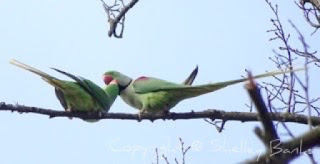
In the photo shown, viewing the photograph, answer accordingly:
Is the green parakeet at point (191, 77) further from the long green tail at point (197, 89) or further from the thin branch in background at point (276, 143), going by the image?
the thin branch in background at point (276, 143)

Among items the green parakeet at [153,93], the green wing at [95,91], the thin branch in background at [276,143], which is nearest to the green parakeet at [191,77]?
the green parakeet at [153,93]

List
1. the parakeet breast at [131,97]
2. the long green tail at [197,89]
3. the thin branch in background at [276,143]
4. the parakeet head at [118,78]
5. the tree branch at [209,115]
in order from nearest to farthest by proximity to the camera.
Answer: the thin branch in background at [276,143] < the tree branch at [209,115] < the long green tail at [197,89] < the parakeet breast at [131,97] < the parakeet head at [118,78]

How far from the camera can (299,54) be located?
403 centimetres

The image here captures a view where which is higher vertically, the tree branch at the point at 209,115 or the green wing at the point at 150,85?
the green wing at the point at 150,85

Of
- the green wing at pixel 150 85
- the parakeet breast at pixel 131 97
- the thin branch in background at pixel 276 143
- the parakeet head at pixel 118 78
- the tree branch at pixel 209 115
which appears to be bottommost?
the tree branch at pixel 209 115

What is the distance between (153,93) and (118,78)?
17.3 inches

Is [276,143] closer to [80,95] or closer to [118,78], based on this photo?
[80,95]

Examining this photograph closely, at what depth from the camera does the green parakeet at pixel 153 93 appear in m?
3.60

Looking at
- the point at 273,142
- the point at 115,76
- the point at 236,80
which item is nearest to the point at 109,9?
the point at 115,76

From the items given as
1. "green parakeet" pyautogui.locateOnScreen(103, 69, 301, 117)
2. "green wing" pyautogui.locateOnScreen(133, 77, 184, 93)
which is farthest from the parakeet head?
"green wing" pyautogui.locateOnScreen(133, 77, 184, 93)

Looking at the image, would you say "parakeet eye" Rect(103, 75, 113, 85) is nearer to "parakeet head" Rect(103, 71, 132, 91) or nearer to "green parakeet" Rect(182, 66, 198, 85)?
"parakeet head" Rect(103, 71, 132, 91)

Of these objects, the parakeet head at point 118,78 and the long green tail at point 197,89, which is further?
the parakeet head at point 118,78

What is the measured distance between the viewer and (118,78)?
13.5 ft

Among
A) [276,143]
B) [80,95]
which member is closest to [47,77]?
[80,95]
